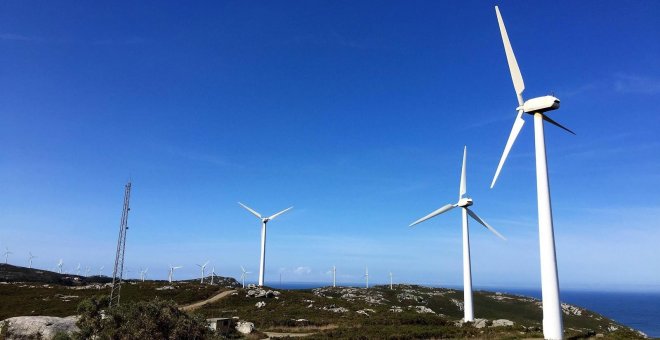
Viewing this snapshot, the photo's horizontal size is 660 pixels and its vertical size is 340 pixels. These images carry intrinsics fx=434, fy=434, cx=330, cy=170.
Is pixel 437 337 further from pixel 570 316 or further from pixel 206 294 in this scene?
pixel 570 316

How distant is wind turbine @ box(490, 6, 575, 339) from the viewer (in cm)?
3572

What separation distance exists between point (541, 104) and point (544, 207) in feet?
35.1

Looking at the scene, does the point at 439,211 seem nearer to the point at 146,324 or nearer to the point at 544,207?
the point at 544,207

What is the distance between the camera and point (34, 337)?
3622cm

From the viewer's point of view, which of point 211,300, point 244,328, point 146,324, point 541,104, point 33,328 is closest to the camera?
point 146,324

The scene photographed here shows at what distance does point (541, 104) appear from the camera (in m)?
41.8

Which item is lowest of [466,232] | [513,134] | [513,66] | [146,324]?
[146,324]

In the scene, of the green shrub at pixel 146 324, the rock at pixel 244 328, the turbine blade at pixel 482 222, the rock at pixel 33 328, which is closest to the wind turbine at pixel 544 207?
the turbine blade at pixel 482 222

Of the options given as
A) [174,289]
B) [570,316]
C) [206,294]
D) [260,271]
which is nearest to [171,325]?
[206,294]

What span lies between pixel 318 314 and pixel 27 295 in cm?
6083

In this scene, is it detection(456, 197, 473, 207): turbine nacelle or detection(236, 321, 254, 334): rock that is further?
detection(456, 197, 473, 207): turbine nacelle

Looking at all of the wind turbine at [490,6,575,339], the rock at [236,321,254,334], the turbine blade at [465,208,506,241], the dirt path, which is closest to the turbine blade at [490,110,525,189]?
the wind turbine at [490,6,575,339]

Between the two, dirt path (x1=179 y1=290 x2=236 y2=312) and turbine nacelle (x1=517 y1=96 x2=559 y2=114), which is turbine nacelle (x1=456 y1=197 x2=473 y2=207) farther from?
dirt path (x1=179 y1=290 x2=236 y2=312)

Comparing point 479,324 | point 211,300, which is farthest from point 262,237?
point 479,324
